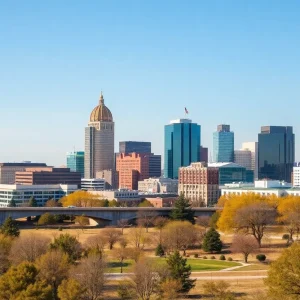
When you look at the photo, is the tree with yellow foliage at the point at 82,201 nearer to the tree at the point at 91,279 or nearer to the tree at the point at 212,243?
the tree at the point at 212,243

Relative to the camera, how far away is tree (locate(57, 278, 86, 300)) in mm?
53875

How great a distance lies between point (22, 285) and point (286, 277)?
62.7ft

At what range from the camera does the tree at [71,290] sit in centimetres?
5388

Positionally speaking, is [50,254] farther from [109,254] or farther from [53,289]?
[109,254]

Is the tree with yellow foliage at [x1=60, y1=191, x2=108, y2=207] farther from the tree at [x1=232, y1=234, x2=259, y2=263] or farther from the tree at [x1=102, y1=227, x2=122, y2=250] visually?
the tree at [x1=232, y1=234, x2=259, y2=263]

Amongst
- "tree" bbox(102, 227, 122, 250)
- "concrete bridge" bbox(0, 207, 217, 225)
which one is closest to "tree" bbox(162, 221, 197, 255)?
"tree" bbox(102, 227, 122, 250)

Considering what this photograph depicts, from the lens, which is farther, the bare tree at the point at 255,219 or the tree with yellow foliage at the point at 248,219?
the tree with yellow foliage at the point at 248,219

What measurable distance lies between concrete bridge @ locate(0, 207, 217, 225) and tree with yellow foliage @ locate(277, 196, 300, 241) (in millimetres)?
17876

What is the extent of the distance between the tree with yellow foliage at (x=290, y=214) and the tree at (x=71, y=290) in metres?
47.4

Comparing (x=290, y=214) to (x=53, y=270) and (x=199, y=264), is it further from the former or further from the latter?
(x=53, y=270)

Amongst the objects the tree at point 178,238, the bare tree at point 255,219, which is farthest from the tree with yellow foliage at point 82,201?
the tree at point 178,238

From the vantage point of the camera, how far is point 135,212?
131625 mm

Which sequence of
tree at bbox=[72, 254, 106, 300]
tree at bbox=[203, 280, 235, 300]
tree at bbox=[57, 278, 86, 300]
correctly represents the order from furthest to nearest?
tree at bbox=[72, 254, 106, 300] → tree at bbox=[203, 280, 235, 300] → tree at bbox=[57, 278, 86, 300]

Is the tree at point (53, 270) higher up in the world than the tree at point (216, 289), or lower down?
higher up
